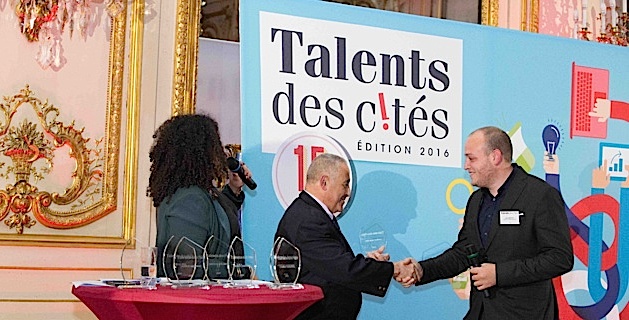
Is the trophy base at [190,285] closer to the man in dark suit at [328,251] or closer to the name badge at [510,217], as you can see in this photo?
the man in dark suit at [328,251]

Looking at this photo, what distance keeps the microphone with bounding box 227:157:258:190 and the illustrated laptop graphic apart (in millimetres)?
1949

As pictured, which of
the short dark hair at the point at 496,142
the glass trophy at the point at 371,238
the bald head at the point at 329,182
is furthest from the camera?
the glass trophy at the point at 371,238

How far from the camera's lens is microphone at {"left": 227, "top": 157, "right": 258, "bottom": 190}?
466 cm

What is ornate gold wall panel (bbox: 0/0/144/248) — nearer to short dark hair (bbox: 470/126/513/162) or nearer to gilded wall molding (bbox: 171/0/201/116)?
gilded wall molding (bbox: 171/0/201/116)

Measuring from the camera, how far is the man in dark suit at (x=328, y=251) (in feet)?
12.8

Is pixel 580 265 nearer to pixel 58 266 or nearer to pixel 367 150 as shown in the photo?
pixel 367 150

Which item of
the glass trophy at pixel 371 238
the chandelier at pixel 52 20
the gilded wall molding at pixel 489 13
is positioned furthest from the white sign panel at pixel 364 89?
the gilded wall molding at pixel 489 13

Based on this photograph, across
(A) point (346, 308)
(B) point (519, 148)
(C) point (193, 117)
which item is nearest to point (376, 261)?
(A) point (346, 308)

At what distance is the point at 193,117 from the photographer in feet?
13.0

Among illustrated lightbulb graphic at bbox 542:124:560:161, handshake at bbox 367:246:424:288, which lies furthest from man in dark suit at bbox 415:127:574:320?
illustrated lightbulb graphic at bbox 542:124:560:161

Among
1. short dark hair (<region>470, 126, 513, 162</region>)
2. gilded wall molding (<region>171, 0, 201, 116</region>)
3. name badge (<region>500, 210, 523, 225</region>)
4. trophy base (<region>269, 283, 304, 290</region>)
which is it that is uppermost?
gilded wall molding (<region>171, 0, 201, 116</region>)

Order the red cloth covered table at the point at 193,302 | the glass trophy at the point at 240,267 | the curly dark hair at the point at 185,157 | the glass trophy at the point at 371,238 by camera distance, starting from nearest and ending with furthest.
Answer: the red cloth covered table at the point at 193,302
the glass trophy at the point at 240,267
the curly dark hair at the point at 185,157
the glass trophy at the point at 371,238

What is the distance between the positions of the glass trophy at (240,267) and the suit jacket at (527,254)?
42.1 inches

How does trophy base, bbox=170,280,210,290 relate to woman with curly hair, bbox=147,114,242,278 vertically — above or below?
below
